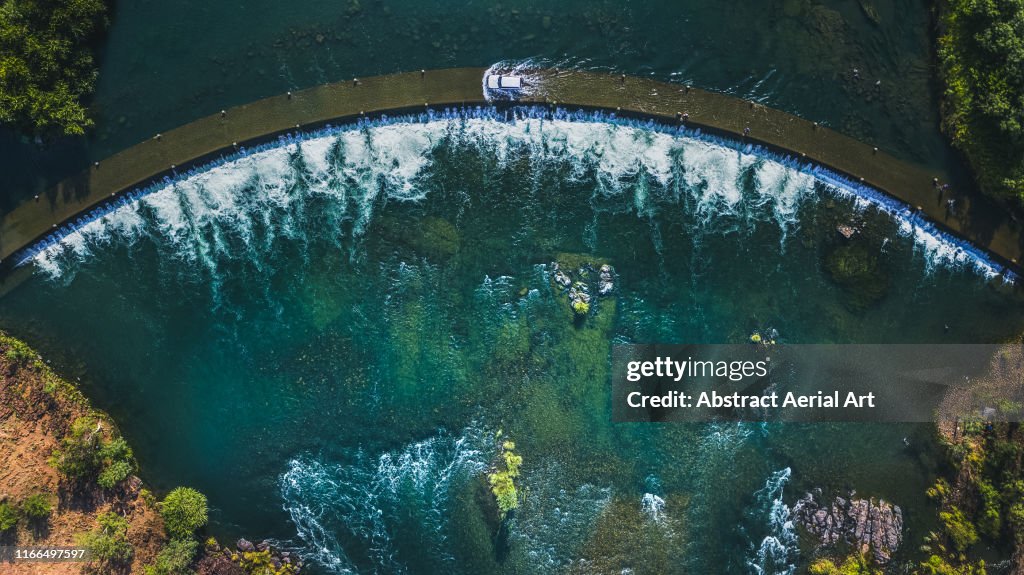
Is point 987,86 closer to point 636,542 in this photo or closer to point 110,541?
point 636,542

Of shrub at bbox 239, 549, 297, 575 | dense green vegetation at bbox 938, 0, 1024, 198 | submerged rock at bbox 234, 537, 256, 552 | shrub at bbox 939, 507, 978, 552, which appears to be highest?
dense green vegetation at bbox 938, 0, 1024, 198

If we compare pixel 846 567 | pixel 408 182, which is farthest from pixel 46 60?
pixel 846 567

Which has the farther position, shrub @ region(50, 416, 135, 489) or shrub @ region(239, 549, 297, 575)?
shrub @ region(239, 549, 297, 575)

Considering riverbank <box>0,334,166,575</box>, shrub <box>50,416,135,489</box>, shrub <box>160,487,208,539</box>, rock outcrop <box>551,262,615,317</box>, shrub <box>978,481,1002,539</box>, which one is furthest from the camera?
rock outcrop <box>551,262,615,317</box>

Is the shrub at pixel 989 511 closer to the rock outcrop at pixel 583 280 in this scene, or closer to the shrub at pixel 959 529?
the shrub at pixel 959 529

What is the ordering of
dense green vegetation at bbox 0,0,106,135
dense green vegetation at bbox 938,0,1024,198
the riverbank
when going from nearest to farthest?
dense green vegetation at bbox 938,0,1024,198 → dense green vegetation at bbox 0,0,106,135 → the riverbank

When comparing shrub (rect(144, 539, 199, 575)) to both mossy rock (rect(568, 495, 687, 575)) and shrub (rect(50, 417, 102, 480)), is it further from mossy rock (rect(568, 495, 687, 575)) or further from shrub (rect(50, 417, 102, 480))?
mossy rock (rect(568, 495, 687, 575))

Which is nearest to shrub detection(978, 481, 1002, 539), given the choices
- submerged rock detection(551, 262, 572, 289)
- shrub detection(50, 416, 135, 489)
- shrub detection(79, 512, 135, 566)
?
submerged rock detection(551, 262, 572, 289)

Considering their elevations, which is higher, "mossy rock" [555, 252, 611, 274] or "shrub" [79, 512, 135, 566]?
"mossy rock" [555, 252, 611, 274]
